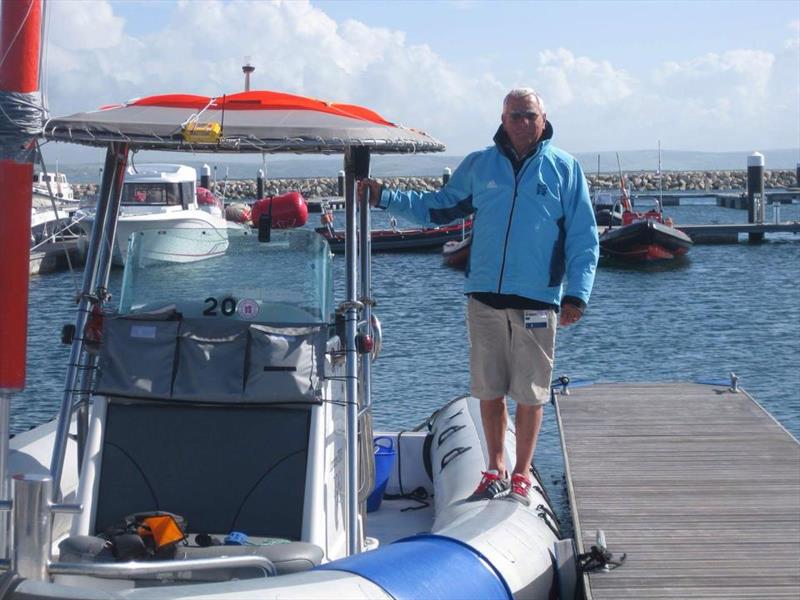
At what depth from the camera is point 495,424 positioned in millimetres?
6086

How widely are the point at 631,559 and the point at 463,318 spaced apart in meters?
18.1

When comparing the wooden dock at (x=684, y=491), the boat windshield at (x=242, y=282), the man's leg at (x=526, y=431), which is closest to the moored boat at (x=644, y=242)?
the wooden dock at (x=684, y=491)

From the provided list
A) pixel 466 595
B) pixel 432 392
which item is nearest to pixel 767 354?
pixel 432 392

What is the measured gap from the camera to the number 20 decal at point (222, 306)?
569 cm

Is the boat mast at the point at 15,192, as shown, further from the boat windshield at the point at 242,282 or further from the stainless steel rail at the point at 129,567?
the boat windshield at the point at 242,282

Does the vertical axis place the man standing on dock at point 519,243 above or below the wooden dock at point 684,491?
above

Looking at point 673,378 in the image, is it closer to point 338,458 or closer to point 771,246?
point 338,458

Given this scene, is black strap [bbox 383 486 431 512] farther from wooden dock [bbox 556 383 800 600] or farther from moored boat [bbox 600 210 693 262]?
moored boat [bbox 600 210 693 262]

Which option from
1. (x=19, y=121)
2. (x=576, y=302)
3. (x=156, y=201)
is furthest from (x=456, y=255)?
(x=19, y=121)

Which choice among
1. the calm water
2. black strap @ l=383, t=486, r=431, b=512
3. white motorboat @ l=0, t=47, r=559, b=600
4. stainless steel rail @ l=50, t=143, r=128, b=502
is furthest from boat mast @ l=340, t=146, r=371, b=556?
the calm water

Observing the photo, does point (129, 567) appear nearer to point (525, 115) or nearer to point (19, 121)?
point (19, 121)

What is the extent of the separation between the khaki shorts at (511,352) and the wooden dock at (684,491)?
0.94m

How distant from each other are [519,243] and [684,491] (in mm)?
2535

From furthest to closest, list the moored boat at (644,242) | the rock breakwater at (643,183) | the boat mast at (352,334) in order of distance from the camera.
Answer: the rock breakwater at (643,183) < the moored boat at (644,242) < the boat mast at (352,334)
